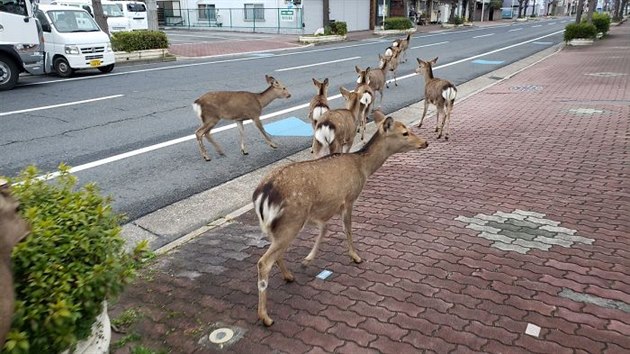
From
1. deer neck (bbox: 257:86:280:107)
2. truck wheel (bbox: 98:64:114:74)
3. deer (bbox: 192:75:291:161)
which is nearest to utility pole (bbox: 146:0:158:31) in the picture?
truck wheel (bbox: 98:64:114:74)

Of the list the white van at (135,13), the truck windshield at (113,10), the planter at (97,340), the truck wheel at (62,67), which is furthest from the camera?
the white van at (135,13)

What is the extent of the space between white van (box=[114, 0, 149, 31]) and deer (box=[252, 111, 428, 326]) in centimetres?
3563

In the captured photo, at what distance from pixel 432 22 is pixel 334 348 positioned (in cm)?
6558

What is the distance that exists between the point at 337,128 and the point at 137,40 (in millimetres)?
19101

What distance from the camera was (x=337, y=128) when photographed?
723 centimetres

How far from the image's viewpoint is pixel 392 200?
6758 millimetres

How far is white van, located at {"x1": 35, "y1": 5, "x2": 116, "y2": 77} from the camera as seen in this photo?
17.6m

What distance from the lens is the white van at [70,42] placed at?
1764 cm

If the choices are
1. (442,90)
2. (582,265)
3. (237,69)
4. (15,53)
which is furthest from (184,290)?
(237,69)

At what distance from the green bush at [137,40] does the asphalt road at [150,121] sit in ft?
6.85

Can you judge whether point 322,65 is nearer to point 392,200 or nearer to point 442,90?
point 442,90

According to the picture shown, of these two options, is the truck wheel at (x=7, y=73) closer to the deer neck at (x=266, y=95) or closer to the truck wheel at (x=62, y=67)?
the truck wheel at (x=62, y=67)

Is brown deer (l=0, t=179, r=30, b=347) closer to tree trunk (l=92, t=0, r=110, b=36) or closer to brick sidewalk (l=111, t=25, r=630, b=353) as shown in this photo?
brick sidewalk (l=111, t=25, r=630, b=353)

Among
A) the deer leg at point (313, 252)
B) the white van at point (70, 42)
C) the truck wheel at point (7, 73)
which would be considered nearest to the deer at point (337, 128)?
the deer leg at point (313, 252)
